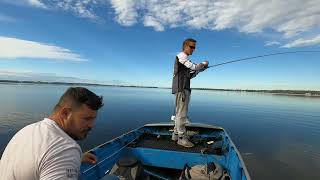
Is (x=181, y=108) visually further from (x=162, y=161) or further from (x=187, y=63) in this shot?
(x=162, y=161)

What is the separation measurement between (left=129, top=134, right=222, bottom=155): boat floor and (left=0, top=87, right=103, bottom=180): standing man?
4442mm

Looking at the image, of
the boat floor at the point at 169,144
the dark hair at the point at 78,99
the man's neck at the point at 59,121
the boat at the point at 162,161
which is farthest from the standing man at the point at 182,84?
the man's neck at the point at 59,121

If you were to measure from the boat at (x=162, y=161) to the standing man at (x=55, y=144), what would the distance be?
1.77 meters

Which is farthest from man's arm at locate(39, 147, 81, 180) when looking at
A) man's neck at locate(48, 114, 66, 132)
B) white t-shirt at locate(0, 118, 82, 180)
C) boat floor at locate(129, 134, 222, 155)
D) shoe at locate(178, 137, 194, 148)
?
shoe at locate(178, 137, 194, 148)

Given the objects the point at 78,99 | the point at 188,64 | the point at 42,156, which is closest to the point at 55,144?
the point at 42,156

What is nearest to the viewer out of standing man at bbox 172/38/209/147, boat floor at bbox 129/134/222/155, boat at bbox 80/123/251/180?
boat at bbox 80/123/251/180

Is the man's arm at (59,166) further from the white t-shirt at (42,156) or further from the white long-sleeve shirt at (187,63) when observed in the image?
the white long-sleeve shirt at (187,63)

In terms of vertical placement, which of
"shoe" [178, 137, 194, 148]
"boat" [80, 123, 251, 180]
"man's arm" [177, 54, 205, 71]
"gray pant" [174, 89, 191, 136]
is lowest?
"boat" [80, 123, 251, 180]

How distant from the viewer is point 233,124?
23375 mm

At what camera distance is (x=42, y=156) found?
1624 millimetres

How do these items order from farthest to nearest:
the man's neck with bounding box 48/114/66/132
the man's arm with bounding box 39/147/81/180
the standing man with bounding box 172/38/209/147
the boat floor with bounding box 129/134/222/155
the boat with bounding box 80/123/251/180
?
the standing man with bounding box 172/38/209/147 < the boat floor with bounding box 129/134/222/155 < the boat with bounding box 80/123/251/180 < the man's neck with bounding box 48/114/66/132 < the man's arm with bounding box 39/147/81/180

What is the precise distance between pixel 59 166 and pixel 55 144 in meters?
0.13

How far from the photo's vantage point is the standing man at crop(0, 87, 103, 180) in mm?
1642

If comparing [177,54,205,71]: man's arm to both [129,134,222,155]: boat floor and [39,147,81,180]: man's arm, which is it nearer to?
[129,134,222,155]: boat floor
